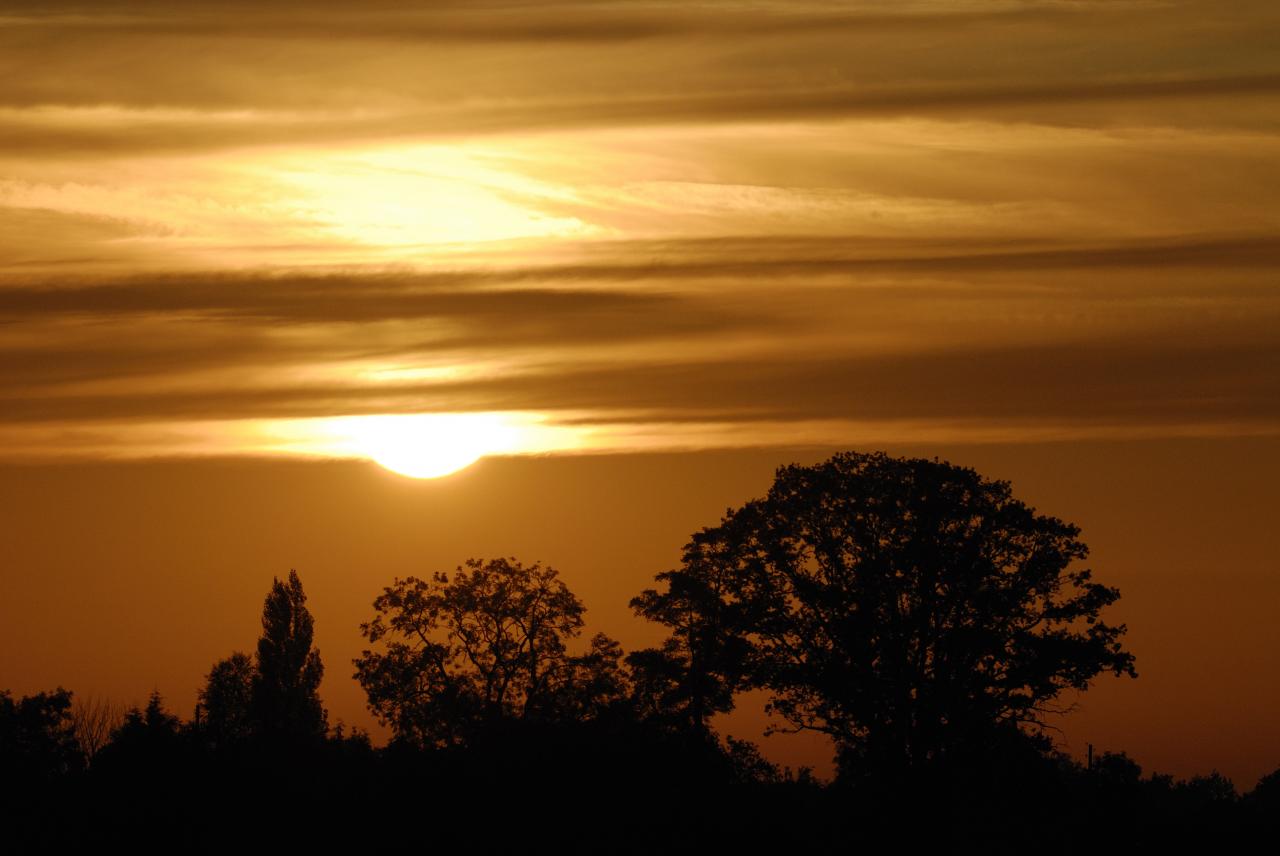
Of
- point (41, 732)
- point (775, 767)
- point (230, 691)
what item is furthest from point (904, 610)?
point (230, 691)

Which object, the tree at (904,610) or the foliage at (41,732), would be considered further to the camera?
the foliage at (41,732)

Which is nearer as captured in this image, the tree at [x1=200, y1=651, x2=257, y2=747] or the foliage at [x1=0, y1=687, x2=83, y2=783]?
the foliage at [x1=0, y1=687, x2=83, y2=783]

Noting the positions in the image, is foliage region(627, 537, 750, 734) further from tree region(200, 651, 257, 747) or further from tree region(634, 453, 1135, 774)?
tree region(200, 651, 257, 747)

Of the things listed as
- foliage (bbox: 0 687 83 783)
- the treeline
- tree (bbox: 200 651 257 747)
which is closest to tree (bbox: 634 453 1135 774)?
the treeline

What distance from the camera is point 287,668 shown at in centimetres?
14312

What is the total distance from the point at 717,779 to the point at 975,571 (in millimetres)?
13297

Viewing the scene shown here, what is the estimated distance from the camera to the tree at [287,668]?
450ft

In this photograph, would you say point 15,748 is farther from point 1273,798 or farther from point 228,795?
point 1273,798

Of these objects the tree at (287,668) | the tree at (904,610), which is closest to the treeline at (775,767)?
the tree at (904,610)

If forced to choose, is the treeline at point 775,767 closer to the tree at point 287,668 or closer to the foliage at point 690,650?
the foliage at point 690,650

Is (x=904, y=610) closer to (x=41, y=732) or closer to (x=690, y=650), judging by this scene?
(x=690, y=650)

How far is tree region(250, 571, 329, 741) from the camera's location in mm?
137250

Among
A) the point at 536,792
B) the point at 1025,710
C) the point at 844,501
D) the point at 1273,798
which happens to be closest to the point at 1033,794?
the point at 1025,710

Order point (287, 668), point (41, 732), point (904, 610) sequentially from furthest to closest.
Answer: point (287, 668), point (41, 732), point (904, 610)
